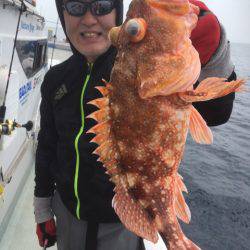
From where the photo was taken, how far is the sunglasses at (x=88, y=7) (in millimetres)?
2338

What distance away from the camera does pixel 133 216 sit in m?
1.86

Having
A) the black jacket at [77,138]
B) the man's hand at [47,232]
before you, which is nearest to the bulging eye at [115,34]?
the black jacket at [77,138]

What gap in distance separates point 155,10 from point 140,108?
1.57 feet

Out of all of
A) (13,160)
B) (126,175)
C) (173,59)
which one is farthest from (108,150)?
(13,160)

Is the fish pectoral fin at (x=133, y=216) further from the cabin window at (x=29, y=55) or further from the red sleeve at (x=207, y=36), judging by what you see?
the cabin window at (x=29, y=55)

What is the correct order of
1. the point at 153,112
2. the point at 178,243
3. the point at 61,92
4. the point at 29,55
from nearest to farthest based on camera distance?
the point at 153,112 < the point at 178,243 < the point at 61,92 < the point at 29,55

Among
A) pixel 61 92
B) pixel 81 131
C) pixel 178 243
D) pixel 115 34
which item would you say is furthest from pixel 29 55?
pixel 178 243

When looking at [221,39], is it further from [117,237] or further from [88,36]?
[117,237]

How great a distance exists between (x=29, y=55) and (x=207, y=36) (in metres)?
4.83

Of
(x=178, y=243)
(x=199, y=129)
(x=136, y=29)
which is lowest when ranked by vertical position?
(x=178, y=243)

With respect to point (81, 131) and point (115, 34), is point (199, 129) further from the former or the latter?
point (81, 131)

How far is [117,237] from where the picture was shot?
8.72 feet

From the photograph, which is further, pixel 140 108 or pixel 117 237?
pixel 117 237

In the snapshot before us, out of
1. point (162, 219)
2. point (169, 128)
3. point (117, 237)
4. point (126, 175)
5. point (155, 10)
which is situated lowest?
point (117, 237)
